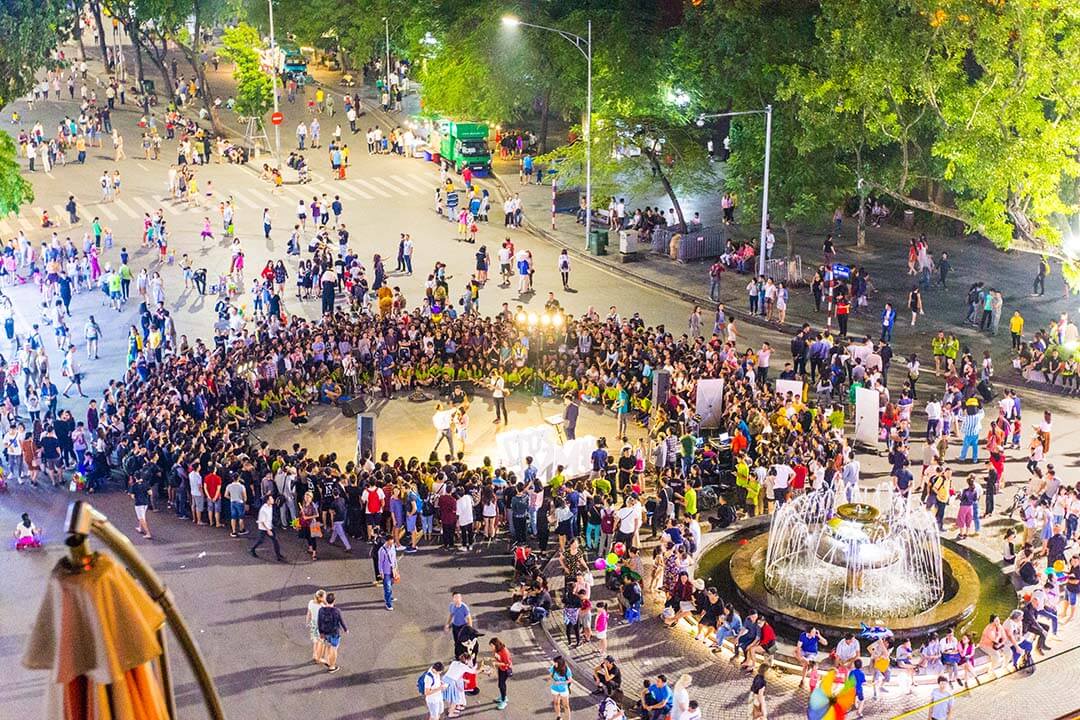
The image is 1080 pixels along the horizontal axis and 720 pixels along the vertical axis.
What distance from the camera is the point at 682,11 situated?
49.8 m

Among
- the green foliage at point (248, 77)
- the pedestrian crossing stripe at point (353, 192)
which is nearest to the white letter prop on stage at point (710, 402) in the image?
the pedestrian crossing stripe at point (353, 192)

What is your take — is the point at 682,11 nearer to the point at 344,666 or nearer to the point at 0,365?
the point at 0,365

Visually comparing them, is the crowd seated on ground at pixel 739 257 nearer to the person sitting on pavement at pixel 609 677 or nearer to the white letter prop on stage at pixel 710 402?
the white letter prop on stage at pixel 710 402

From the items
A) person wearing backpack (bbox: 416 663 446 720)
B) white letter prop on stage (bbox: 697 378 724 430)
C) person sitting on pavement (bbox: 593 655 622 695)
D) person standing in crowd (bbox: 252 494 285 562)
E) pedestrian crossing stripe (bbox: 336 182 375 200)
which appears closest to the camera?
person wearing backpack (bbox: 416 663 446 720)

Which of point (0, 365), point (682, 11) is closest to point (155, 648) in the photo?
point (0, 365)

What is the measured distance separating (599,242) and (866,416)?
773 inches

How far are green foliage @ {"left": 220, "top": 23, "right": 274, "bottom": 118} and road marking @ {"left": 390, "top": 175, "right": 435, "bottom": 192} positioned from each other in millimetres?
8966

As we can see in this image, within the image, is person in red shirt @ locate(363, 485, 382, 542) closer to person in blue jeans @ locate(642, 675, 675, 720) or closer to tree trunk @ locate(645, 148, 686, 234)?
person in blue jeans @ locate(642, 675, 675, 720)

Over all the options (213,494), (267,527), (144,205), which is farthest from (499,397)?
(144,205)

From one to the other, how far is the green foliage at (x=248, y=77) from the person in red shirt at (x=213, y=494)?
41410 mm

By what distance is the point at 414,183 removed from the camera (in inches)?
2350

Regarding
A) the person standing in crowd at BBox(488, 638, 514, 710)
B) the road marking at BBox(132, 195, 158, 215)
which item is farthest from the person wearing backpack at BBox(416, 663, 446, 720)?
the road marking at BBox(132, 195, 158, 215)

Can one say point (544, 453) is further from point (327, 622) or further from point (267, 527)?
point (327, 622)

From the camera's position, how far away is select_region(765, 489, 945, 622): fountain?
22.9m
